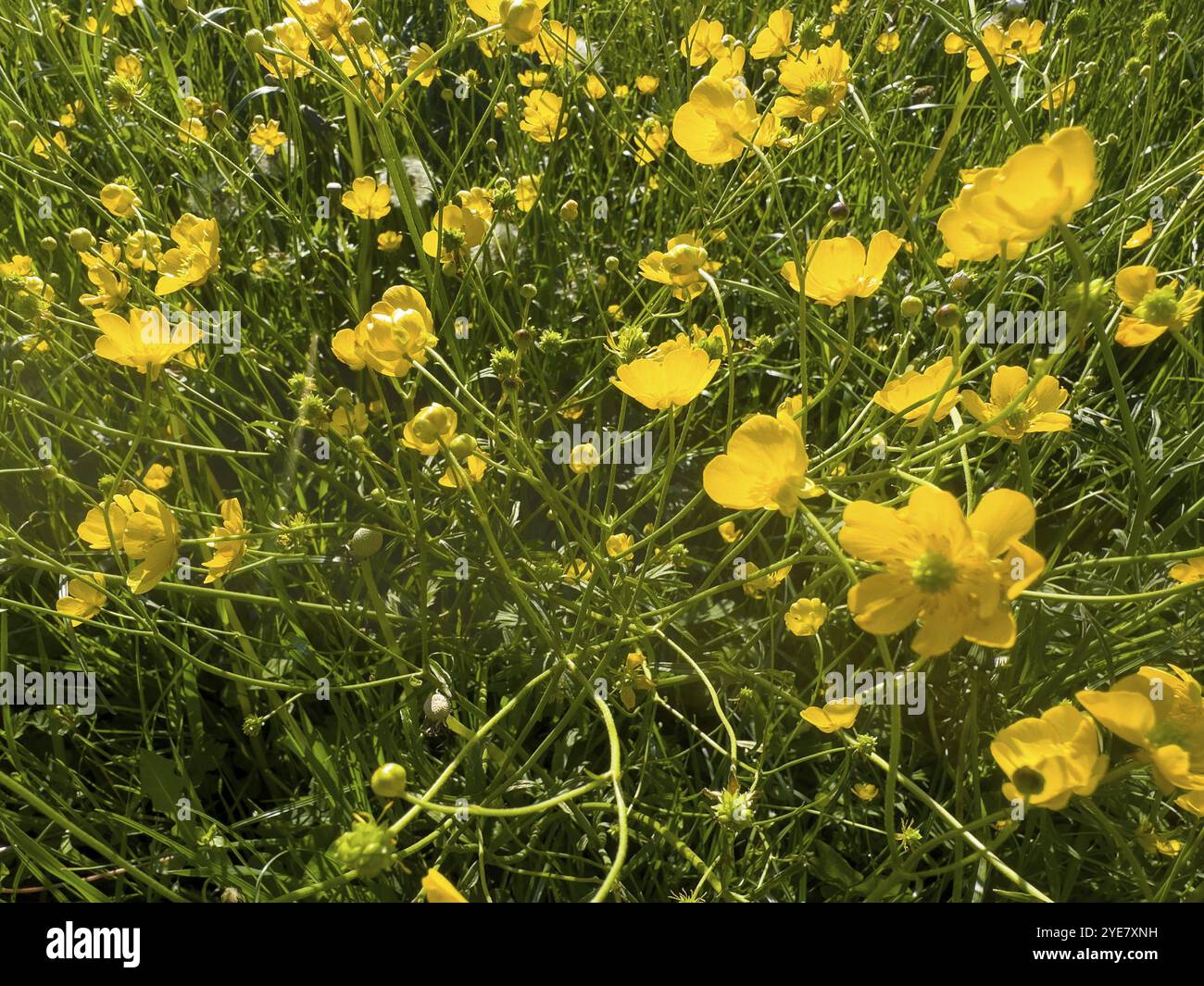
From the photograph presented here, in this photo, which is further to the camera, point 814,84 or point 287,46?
point 287,46

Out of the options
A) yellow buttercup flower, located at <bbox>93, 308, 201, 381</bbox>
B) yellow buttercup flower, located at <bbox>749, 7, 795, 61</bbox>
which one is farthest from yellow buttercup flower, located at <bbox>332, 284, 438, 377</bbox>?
yellow buttercup flower, located at <bbox>749, 7, 795, 61</bbox>

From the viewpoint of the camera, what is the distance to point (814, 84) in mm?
1162

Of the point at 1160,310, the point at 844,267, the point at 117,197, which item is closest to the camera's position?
the point at 1160,310

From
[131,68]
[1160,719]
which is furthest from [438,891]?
[131,68]

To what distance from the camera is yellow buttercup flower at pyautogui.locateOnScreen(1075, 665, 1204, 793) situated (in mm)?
670

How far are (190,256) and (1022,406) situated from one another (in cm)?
117

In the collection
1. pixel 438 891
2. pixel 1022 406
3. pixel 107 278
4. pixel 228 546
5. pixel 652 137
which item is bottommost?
Answer: pixel 438 891

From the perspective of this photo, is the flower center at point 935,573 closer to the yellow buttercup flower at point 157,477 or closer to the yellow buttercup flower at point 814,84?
the yellow buttercup flower at point 814,84

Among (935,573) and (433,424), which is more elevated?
(433,424)

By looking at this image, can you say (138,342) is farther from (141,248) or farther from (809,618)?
(809,618)

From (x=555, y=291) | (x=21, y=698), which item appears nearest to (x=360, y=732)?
(x=21, y=698)

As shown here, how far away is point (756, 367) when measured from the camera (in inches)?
59.4

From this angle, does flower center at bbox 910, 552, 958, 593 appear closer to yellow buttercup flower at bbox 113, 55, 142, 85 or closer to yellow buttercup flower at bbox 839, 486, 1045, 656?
yellow buttercup flower at bbox 839, 486, 1045, 656
